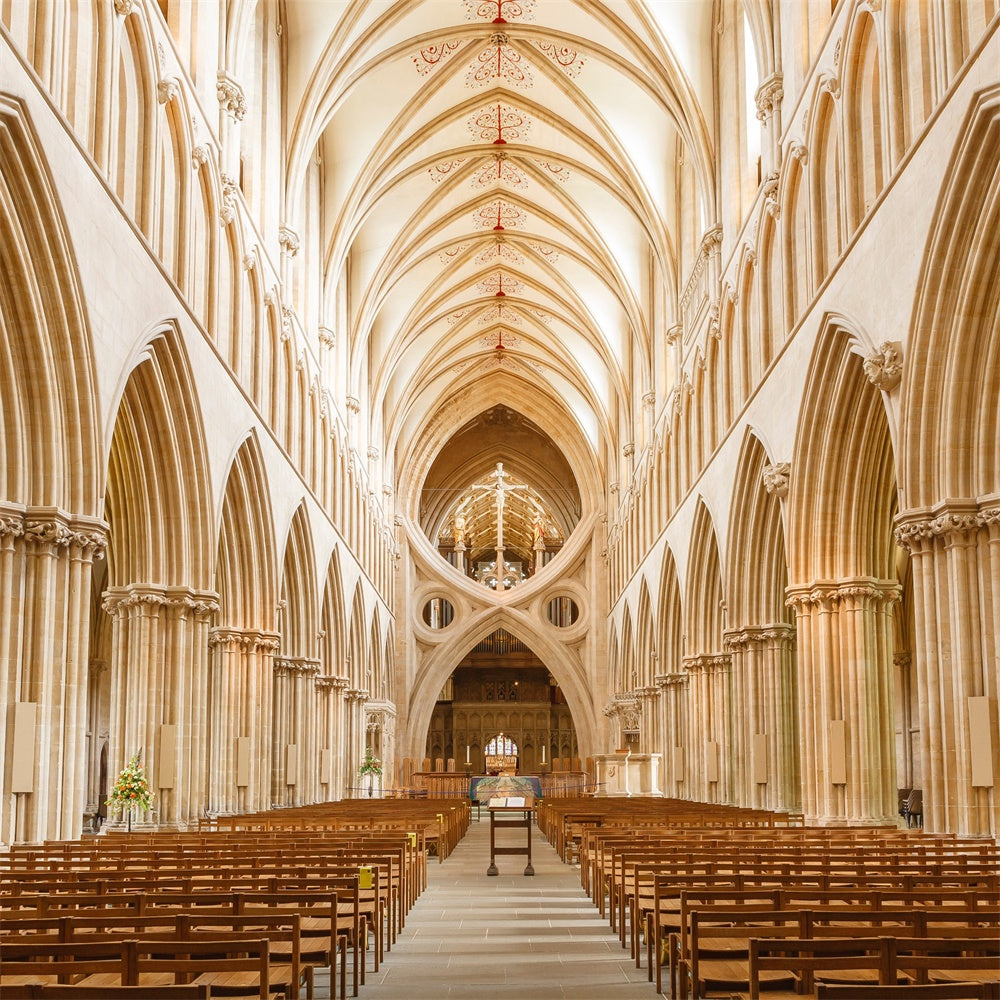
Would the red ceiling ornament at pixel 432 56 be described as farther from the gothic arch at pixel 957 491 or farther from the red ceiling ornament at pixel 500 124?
the gothic arch at pixel 957 491

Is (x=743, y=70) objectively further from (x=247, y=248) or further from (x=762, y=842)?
(x=762, y=842)

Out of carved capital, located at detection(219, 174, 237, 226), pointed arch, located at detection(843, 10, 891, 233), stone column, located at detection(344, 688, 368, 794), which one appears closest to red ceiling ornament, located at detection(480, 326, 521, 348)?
stone column, located at detection(344, 688, 368, 794)

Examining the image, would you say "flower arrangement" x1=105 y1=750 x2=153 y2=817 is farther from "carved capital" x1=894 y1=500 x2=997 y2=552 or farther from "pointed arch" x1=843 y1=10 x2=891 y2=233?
"pointed arch" x1=843 y1=10 x2=891 y2=233

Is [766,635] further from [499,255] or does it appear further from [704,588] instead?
[499,255]

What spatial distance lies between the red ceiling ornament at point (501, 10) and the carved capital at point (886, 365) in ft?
48.7

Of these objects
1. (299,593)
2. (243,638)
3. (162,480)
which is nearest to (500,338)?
(299,593)

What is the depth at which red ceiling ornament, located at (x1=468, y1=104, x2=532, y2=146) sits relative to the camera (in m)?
31.3

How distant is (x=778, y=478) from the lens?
780 inches

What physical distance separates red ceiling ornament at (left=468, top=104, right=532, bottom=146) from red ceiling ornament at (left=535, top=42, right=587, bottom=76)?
2.80 m

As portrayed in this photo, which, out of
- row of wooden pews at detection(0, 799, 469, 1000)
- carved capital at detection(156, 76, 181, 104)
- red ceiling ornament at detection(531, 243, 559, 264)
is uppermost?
red ceiling ornament at detection(531, 243, 559, 264)

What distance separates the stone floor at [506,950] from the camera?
8.48 metres

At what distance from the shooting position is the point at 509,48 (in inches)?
1125

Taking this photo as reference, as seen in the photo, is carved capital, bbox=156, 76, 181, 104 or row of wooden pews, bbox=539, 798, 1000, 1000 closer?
row of wooden pews, bbox=539, 798, 1000, 1000

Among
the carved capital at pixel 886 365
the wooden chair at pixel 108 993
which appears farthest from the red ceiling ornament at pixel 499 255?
the wooden chair at pixel 108 993
